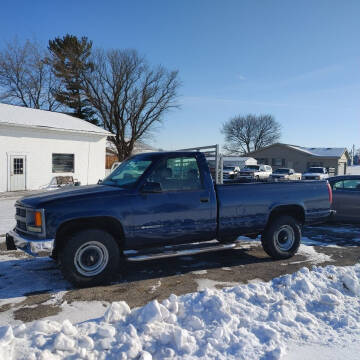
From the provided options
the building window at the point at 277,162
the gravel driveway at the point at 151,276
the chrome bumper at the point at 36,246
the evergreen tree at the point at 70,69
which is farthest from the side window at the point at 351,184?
the building window at the point at 277,162

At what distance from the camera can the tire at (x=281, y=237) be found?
6.42m

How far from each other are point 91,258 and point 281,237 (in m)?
3.57

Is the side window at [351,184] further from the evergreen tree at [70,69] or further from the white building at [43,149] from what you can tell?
the evergreen tree at [70,69]

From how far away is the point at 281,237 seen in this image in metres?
6.62

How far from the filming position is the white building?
18.0 m

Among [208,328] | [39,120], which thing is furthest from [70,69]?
[208,328]

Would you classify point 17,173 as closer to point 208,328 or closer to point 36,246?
point 36,246

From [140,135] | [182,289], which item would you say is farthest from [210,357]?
[140,135]

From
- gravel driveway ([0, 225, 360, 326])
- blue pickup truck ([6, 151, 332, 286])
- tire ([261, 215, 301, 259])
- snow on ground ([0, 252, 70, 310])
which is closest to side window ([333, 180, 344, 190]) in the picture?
gravel driveway ([0, 225, 360, 326])

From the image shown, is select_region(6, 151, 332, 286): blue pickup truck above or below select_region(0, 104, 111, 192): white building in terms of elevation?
below

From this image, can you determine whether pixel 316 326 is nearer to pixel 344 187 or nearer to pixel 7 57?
pixel 344 187

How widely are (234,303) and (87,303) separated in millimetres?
1839

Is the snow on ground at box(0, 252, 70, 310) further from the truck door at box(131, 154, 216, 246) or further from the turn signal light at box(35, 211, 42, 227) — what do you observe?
the truck door at box(131, 154, 216, 246)

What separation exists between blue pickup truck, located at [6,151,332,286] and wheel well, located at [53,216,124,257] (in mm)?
14
